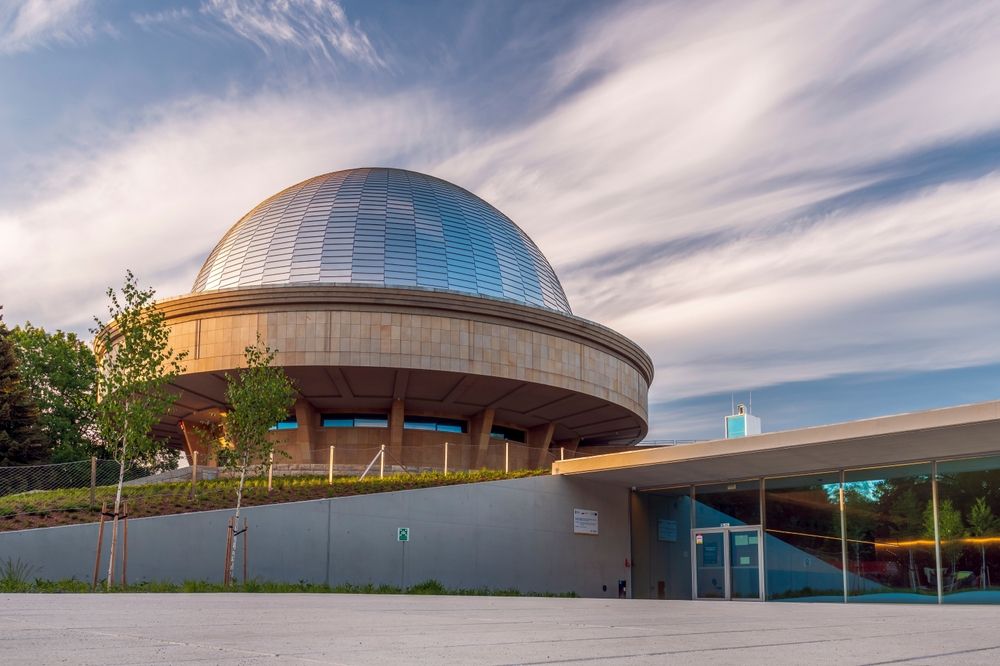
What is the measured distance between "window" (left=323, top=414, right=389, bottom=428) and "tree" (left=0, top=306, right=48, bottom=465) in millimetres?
12115

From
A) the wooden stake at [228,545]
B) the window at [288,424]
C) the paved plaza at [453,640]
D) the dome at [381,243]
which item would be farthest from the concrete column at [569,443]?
the paved plaza at [453,640]

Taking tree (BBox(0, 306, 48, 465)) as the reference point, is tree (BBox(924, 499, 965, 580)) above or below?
below

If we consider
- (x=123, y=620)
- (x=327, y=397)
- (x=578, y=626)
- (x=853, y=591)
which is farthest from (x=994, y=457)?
(x=327, y=397)

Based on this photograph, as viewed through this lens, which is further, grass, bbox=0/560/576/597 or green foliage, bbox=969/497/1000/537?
green foliage, bbox=969/497/1000/537

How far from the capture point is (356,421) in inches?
1673

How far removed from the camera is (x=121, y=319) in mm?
23188

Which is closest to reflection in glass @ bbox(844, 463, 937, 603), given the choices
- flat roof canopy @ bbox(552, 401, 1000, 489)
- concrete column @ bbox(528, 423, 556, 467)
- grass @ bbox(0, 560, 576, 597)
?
flat roof canopy @ bbox(552, 401, 1000, 489)

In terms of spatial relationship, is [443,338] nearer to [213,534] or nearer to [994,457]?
[213,534]

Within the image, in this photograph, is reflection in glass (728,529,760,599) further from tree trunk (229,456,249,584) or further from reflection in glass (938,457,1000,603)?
tree trunk (229,456,249,584)

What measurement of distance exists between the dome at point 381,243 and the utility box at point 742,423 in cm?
1009

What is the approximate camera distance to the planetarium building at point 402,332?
35.7m

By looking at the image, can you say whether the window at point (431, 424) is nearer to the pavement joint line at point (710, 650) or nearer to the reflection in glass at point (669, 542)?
the reflection in glass at point (669, 542)

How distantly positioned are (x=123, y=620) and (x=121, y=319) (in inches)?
656

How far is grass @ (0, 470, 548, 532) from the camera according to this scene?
23938mm
